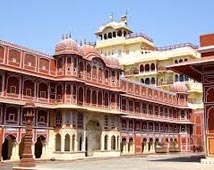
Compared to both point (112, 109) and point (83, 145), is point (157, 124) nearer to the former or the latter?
point (112, 109)

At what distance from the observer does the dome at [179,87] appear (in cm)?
5759

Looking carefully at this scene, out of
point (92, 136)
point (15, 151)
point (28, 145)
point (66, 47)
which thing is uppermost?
point (66, 47)

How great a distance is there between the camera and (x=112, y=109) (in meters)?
40.1

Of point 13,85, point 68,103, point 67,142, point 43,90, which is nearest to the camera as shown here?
point 13,85

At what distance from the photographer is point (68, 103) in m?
33.2

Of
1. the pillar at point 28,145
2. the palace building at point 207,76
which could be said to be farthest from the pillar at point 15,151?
the palace building at point 207,76

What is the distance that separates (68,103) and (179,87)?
28881mm

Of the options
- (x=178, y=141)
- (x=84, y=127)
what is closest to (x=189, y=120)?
(x=178, y=141)

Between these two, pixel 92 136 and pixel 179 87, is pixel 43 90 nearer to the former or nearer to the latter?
pixel 92 136

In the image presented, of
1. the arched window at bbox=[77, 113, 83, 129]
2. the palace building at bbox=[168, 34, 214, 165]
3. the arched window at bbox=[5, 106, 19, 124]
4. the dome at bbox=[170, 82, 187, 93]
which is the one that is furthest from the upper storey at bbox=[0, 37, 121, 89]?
the dome at bbox=[170, 82, 187, 93]

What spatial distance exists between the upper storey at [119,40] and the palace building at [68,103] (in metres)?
20.5

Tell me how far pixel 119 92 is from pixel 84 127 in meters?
6.79

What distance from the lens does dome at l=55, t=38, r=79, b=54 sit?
3397 cm

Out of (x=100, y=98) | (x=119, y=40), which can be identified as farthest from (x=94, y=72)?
(x=119, y=40)
